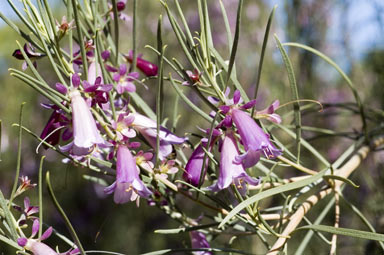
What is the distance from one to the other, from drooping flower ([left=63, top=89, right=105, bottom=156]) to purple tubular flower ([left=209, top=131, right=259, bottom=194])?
8cm

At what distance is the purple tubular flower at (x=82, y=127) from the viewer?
30 centimetres

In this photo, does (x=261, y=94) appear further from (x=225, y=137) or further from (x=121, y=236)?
(x=225, y=137)

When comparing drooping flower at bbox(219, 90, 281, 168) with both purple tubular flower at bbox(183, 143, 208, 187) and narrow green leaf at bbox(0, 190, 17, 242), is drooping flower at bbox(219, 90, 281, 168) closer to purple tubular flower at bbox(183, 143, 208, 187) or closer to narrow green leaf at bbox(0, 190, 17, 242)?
purple tubular flower at bbox(183, 143, 208, 187)

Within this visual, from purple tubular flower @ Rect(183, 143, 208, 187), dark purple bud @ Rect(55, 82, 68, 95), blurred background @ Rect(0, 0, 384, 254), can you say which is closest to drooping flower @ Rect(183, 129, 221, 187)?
purple tubular flower @ Rect(183, 143, 208, 187)

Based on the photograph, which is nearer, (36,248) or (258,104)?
(36,248)

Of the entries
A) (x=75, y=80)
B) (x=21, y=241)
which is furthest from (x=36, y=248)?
(x=75, y=80)

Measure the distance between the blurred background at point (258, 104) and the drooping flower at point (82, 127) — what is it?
0.47 meters

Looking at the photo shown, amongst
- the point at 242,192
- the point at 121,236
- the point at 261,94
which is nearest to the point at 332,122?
the point at 261,94

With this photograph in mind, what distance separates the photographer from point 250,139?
0.30 meters

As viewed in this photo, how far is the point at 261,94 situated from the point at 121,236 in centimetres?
71

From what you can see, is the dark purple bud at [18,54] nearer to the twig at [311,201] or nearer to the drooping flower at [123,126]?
the drooping flower at [123,126]

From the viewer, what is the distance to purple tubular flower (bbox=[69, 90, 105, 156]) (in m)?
0.30

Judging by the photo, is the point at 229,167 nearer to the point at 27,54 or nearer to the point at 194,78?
the point at 194,78

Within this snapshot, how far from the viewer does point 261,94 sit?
1.69 meters
